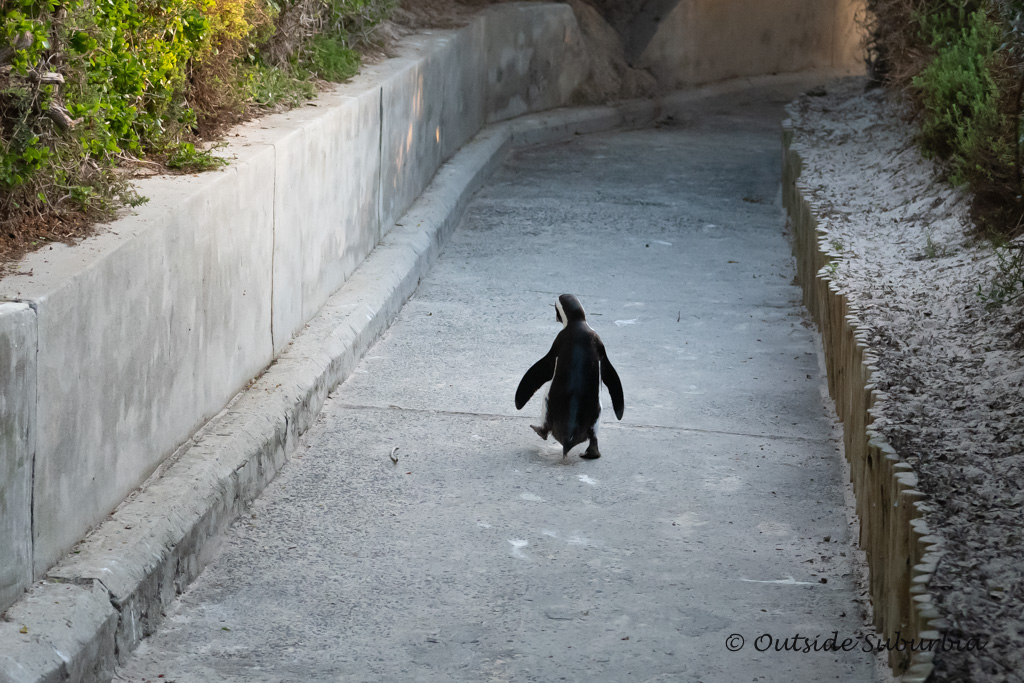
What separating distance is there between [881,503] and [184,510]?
2373 mm

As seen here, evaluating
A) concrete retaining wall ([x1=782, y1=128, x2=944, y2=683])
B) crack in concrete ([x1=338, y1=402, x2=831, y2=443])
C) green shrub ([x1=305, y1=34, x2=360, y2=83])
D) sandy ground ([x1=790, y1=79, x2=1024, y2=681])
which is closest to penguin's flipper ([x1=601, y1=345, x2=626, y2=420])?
crack in concrete ([x1=338, y1=402, x2=831, y2=443])

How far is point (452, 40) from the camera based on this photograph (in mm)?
10250

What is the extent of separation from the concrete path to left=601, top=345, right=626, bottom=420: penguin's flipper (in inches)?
7.6

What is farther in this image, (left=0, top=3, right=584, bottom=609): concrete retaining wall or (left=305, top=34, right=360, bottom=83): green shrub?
(left=305, top=34, right=360, bottom=83): green shrub

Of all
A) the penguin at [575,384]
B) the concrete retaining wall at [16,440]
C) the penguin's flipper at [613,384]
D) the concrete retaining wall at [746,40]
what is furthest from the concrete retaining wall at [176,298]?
the concrete retaining wall at [746,40]

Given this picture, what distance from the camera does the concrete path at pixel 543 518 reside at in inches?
142

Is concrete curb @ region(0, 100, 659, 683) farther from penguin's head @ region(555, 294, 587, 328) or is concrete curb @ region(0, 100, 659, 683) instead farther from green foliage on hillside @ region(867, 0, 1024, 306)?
green foliage on hillside @ region(867, 0, 1024, 306)

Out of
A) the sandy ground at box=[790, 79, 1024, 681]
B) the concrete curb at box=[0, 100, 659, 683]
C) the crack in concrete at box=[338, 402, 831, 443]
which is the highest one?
the sandy ground at box=[790, 79, 1024, 681]

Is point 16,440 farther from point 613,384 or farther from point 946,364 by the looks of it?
point 946,364

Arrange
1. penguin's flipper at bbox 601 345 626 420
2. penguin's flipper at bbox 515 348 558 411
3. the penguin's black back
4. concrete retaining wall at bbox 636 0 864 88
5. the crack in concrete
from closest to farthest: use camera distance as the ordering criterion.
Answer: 1. the penguin's black back
2. penguin's flipper at bbox 601 345 626 420
3. penguin's flipper at bbox 515 348 558 411
4. the crack in concrete
5. concrete retaining wall at bbox 636 0 864 88

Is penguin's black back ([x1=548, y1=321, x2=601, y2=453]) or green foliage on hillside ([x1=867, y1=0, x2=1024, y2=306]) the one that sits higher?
green foliage on hillside ([x1=867, y1=0, x2=1024, y2=306])

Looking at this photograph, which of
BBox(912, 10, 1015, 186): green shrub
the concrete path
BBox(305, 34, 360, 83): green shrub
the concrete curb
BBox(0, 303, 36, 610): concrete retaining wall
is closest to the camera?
BBox(0, 303, 36, 610): concrete retaining wall

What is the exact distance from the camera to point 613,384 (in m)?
5.30

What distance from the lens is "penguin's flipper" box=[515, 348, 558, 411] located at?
5.38 meters
